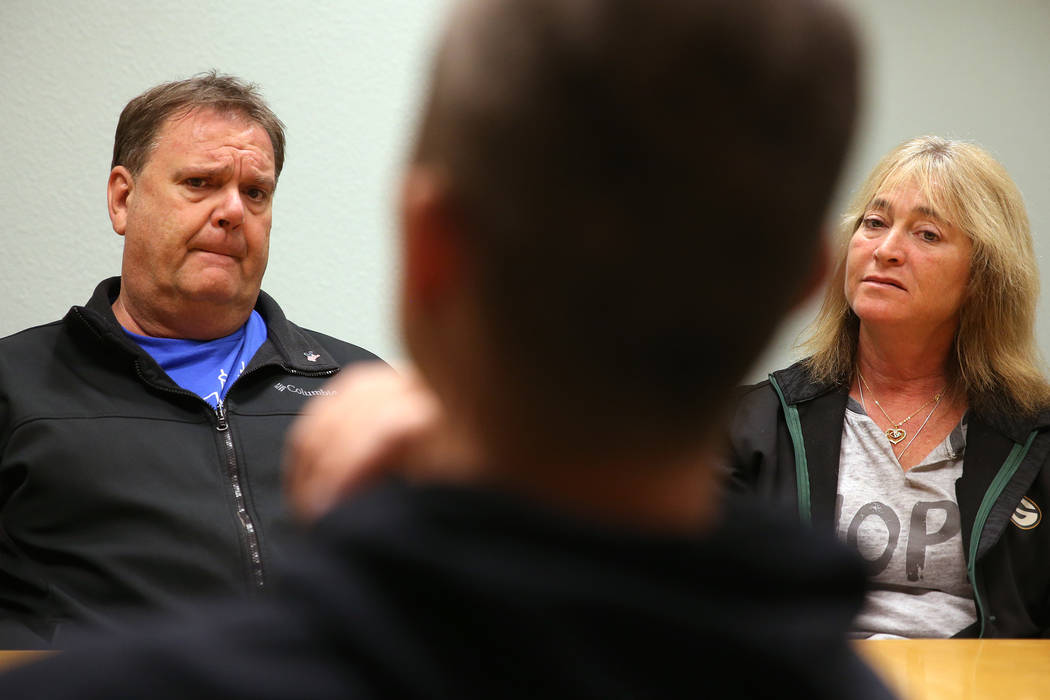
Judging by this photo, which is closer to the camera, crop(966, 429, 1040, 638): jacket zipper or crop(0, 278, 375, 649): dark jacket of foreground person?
crop(0, 278, 375, 649): dark jacket of foreground person

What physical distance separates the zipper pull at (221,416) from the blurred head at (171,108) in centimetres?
45

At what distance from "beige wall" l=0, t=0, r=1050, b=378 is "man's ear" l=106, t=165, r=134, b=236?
0.38m

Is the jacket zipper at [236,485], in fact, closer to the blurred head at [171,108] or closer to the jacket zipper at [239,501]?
the jacket zipper at [239,501]

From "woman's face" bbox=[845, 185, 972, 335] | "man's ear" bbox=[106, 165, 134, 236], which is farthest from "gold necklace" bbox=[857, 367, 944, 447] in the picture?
"man's ear" bbox=[106, 165, 134, 236]

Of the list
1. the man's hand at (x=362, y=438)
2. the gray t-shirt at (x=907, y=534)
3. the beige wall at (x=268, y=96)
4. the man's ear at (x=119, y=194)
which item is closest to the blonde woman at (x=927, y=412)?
the gray t-shirt at (x=907, y=534)

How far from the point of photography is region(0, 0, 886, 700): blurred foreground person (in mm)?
298

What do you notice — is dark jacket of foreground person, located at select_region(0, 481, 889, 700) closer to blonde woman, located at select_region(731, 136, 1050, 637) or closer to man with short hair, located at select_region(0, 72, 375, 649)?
man with short hair, located at select_region(0, 72, 375, 649)

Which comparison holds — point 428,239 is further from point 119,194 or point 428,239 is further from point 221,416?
point 119,194

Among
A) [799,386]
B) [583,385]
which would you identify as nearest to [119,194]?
[799,386]

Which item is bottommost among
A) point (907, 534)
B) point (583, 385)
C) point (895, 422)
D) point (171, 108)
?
point (907, 534)

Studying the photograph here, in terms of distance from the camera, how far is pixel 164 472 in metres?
1.49

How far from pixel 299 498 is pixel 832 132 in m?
0.27

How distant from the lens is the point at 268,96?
2.20m

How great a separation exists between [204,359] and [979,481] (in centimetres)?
128
